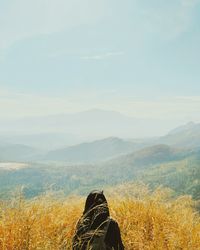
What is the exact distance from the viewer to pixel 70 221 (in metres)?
9.42

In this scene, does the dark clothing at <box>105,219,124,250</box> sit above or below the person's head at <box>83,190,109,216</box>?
below

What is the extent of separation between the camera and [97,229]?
7512 mm

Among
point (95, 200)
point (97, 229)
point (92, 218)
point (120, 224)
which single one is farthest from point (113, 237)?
point (120, 224)

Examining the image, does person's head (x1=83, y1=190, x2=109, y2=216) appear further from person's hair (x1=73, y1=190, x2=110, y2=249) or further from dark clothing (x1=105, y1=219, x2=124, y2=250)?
dark clothing (x1=105, y1=219, x2=124, y2=250)

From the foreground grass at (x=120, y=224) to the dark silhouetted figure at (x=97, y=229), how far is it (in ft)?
1.38

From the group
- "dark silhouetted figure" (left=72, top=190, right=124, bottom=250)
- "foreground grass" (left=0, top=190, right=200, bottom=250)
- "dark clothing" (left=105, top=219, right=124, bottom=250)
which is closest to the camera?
"foreground grass" (left=0, top=190, right=200, bottom=250)

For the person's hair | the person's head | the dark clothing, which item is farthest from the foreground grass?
the person's head

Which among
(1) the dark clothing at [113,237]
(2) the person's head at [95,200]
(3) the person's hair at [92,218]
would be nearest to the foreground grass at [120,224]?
(3) the person's hair at [92,218]

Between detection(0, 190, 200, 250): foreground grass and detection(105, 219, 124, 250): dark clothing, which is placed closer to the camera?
detection(0, 190, 200, 250): foreground grass

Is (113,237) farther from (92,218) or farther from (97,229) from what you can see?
(92,218)

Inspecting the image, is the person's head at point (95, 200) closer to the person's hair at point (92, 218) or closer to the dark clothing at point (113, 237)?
the person's hair at point (92, 218)

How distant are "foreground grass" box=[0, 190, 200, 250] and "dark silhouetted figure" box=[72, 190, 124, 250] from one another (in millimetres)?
422

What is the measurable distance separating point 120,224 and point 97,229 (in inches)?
90.4

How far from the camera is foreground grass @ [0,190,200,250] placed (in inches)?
275
